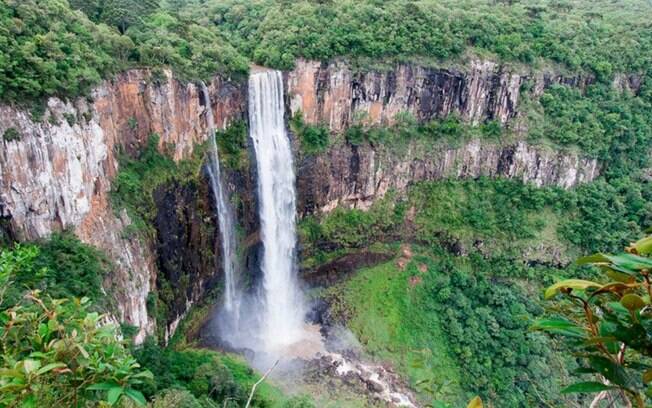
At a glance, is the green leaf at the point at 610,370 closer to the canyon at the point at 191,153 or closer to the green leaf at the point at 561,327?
the green leaf at the point at 561,327

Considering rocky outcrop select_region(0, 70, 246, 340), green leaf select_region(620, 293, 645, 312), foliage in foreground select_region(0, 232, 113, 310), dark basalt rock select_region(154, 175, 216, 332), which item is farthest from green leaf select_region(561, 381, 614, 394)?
dark basalt rock select_region(154, 175, 216, 332)

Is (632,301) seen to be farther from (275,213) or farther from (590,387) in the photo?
(275,213)

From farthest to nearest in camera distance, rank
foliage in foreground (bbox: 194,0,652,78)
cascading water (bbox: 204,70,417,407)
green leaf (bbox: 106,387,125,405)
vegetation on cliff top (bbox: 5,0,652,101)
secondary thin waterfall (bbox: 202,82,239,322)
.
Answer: foliage in foreground (bbox: 194,0,652,78)
cascading water (bbox: 204,70,417,407)
secondary thin waterfall (bbox: 202,82,239,322)
vegetation on cliff top (bbox: 5,0,652,101)
green leaf (bbox: 106,387,125,405)

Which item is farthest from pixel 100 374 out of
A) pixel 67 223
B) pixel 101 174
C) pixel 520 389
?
pixel 520 389

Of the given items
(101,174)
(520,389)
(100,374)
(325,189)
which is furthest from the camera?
(325,189)

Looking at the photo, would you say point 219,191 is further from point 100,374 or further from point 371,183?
point 100,374

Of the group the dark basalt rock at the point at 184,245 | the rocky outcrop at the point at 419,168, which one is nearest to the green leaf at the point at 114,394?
the dark basalt rock at the point at 184,245

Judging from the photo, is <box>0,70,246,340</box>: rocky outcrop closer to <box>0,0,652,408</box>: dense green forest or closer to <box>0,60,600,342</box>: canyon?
<box>0,60,600,342</box>: canyon
